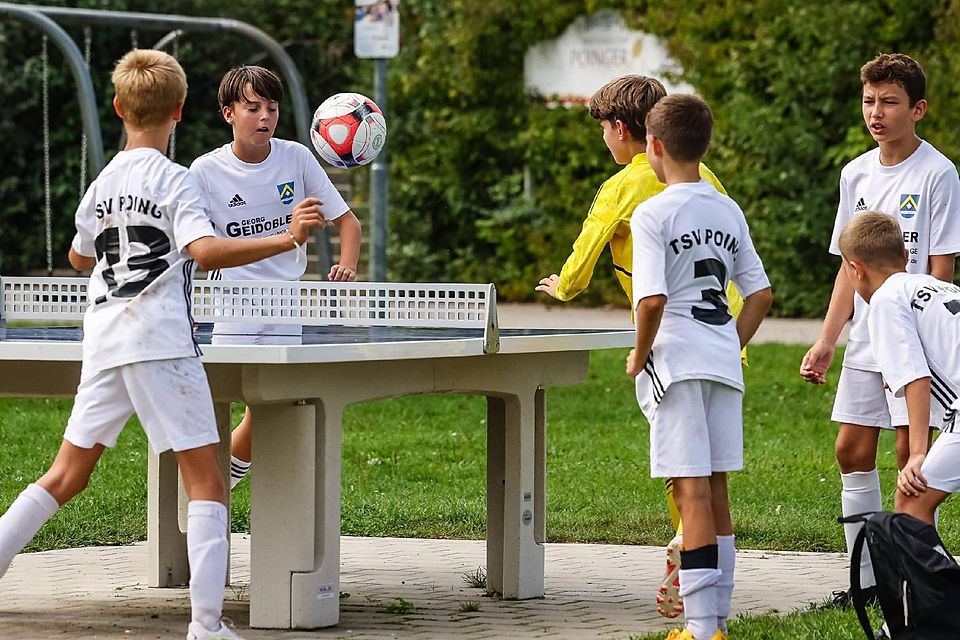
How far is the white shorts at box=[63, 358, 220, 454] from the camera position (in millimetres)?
4910

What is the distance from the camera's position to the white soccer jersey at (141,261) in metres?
4.91

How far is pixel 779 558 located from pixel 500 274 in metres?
11.9

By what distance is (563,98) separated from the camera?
61.1 ft

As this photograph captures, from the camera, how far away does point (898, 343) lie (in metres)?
5.23

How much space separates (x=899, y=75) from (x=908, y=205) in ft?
1.48

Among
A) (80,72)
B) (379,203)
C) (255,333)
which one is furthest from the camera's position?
(379,203)

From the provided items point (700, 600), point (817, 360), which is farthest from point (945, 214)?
point (700, 600)

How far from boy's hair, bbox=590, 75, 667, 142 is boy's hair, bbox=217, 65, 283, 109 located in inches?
54.2

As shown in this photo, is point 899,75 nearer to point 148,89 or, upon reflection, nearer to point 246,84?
point 246,84

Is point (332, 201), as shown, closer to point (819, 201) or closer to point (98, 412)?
point (98, 412)

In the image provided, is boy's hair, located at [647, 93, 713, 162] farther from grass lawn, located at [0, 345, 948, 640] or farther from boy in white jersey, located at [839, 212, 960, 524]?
grass lawn, located at [0, 345, 948, 640]

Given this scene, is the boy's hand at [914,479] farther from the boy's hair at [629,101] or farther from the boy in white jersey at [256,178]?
the boy in white jersey at [256,178]

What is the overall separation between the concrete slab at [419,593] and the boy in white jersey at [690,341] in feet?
1.96

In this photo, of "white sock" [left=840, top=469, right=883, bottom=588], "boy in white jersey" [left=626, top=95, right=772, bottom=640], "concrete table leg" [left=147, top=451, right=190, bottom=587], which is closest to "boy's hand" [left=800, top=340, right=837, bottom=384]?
"white sock" [left=840, top=469, right=883, bottom=588]
